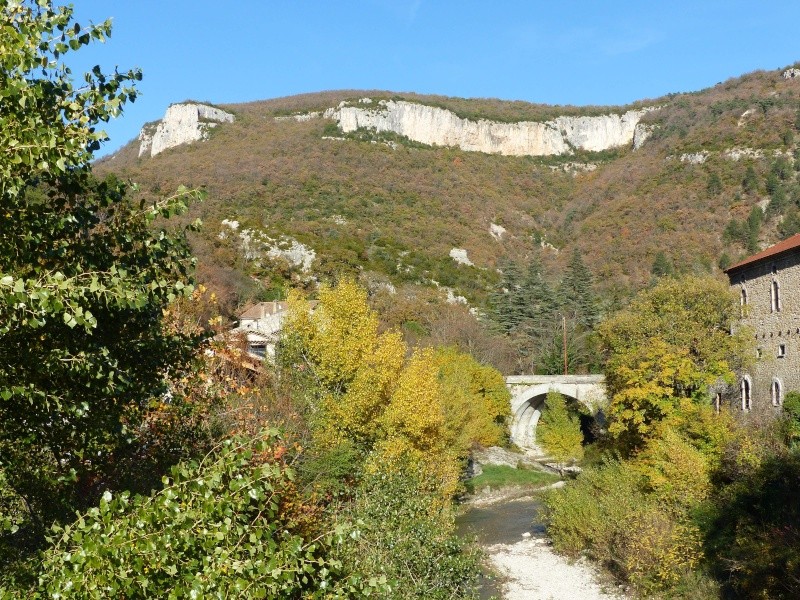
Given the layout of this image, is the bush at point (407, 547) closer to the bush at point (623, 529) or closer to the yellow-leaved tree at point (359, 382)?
the yellow-leaved tree at point (359, 382)

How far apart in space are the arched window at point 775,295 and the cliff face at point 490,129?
94464 mm

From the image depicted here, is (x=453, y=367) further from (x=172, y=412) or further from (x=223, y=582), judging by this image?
(x=223, y=582)

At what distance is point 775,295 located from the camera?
Answer: 28.8 meters

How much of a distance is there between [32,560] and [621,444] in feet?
91.1

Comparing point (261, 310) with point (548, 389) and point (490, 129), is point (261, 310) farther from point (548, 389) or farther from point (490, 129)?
point (490, 129)

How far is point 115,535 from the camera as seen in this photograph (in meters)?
4.41

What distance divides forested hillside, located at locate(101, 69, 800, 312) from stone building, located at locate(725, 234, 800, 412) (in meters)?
30.9

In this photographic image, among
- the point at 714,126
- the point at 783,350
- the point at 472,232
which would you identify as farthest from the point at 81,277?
the point at 714,126

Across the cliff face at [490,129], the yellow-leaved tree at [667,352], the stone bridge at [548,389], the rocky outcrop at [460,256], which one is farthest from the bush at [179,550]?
the cliff face at [490,129]

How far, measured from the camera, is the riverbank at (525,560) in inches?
861

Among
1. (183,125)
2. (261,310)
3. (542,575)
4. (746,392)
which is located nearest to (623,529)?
A: (542,575)

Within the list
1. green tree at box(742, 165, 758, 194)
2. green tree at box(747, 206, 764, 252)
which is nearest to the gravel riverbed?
green tree at box(747, 206, 764, 252)

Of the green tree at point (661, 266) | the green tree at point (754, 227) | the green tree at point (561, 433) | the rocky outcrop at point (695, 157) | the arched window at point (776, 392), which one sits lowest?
the green tree at point (561, 433)

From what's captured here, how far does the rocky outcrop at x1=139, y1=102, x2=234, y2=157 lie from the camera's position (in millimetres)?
113750
